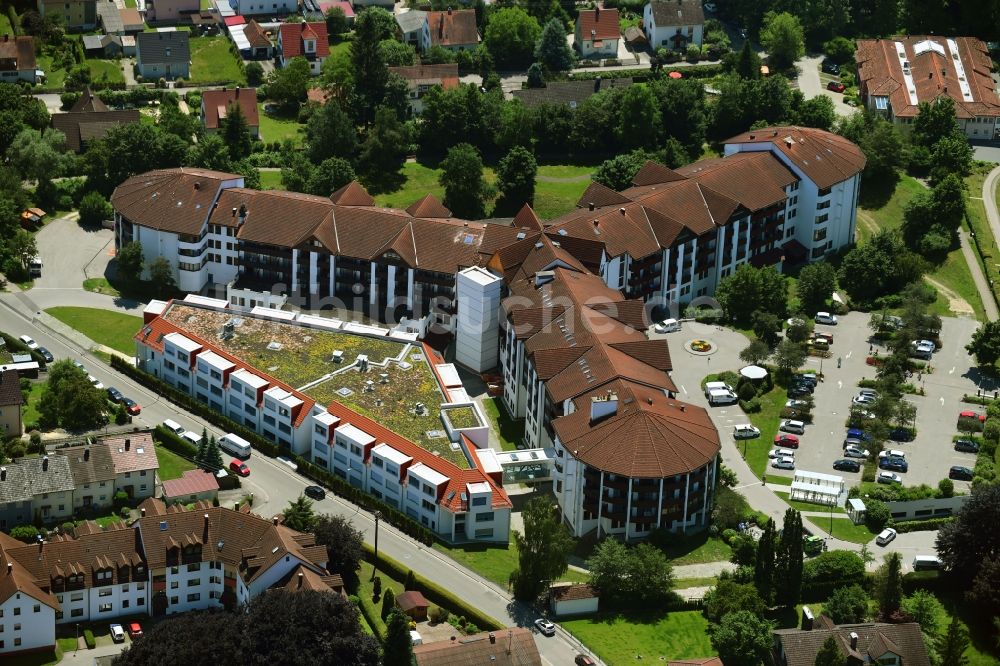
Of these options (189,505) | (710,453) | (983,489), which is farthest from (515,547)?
(983,489)

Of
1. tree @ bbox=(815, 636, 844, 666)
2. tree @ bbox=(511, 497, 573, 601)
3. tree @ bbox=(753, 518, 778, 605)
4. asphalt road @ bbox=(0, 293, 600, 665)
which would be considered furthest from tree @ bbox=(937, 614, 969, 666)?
tree @ bbox=(511, 497, 573, 601)

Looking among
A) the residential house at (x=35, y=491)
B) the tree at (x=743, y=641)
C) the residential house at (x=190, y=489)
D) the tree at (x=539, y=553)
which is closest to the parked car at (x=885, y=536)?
the tree at (x=743, y=641)

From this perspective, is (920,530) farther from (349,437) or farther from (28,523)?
(28,523)

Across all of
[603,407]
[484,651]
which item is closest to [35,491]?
[484,651]

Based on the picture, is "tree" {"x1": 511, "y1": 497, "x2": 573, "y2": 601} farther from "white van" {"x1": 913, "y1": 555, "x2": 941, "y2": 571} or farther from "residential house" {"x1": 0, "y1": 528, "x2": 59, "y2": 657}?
"residential house" {"x1": 0, "y1": 528, "x2": 59, "y2": 657}

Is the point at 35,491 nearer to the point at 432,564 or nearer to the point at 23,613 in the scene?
the point at 23,613

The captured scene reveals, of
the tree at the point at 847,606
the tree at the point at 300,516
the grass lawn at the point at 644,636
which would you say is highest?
the tree at the point at 300,516

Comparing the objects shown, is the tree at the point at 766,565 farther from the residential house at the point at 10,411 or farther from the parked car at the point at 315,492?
the residential house at the point at 10,411
